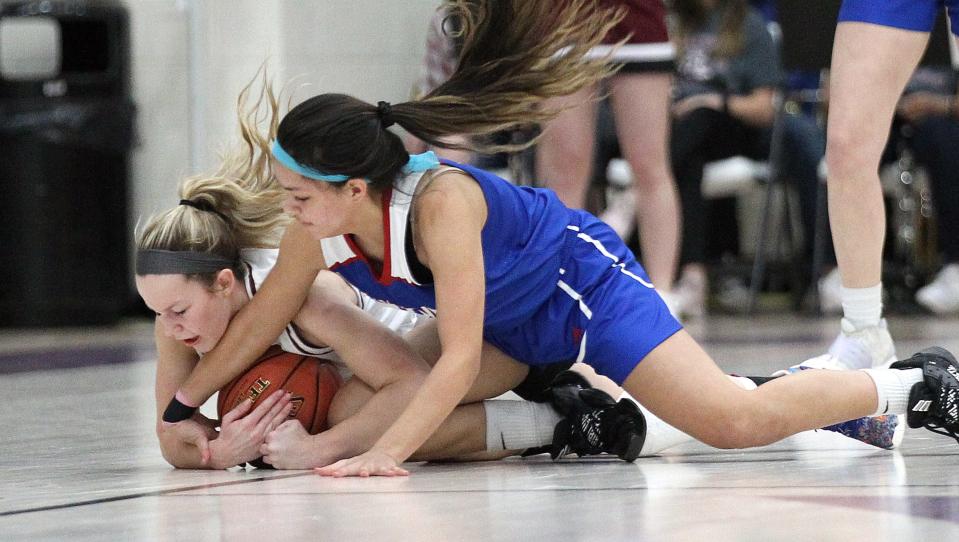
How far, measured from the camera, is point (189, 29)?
793cm

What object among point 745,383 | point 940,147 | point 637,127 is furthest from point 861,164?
point 940,147

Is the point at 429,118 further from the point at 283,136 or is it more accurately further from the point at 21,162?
the point at 21,162

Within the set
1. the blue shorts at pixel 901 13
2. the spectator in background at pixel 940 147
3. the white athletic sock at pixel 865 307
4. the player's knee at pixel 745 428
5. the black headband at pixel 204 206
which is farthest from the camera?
the spectator in background at pixel 940 147

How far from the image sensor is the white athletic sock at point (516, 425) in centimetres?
314

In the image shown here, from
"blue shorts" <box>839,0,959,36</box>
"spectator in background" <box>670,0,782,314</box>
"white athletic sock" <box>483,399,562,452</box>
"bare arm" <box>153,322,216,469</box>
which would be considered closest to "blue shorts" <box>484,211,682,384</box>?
"white athletic sock" <box>483,399,562,452</box>

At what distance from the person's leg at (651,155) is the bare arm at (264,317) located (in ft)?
8.48

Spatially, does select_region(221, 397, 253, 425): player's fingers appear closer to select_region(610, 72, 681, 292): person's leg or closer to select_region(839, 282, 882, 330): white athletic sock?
select_region(839, 282, 882, 330): white athletic sock

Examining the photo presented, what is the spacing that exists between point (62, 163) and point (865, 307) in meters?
4.90

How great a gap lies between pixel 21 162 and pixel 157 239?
4.71 metres

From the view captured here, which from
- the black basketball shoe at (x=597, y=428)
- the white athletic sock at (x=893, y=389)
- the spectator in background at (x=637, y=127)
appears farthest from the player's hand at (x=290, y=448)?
the spectator in background at (x=637, y=127)

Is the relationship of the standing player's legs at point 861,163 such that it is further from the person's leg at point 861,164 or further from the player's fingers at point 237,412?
the player's fingers at point 237,412

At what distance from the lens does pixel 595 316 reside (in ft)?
9.94

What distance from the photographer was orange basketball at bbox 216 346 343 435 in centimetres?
312

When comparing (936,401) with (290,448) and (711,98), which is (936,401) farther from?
(711,98)
